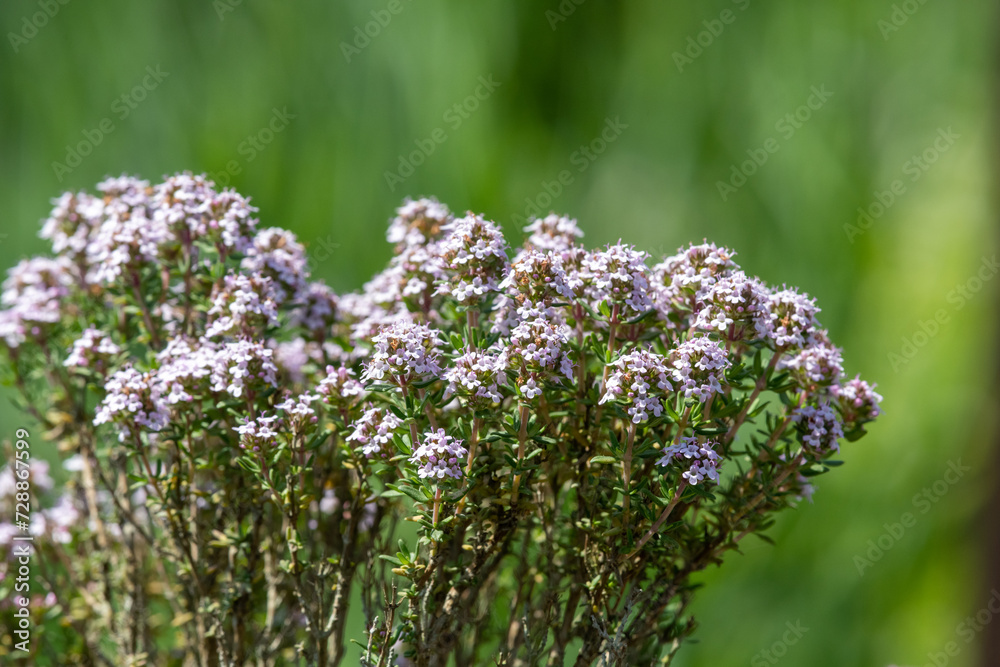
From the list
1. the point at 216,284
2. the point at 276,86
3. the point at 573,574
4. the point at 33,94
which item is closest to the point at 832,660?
the point at 573,574

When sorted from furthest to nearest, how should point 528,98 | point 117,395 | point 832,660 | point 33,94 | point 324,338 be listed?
point 33,94, point 528,98, point 832,660, point 324,338, point 117,395

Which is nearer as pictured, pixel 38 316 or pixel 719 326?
pixel 719 326

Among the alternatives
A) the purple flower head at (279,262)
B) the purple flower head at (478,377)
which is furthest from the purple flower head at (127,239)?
the purple flower head at (478,377)

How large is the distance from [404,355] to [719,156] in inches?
94.5

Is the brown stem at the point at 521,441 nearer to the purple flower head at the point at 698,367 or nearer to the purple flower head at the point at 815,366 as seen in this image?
the purple flower head at the point at 698,367

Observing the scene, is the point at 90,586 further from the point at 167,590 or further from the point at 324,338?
the point at 324,338

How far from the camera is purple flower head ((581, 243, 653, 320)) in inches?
46.4

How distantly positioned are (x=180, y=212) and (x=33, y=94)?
3.09 metres

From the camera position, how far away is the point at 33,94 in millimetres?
3979

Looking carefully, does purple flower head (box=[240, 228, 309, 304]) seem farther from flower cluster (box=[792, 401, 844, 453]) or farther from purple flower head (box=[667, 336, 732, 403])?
flower cluster (box=[792, 401, 844, 453])

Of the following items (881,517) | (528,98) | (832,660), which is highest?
(528,98)

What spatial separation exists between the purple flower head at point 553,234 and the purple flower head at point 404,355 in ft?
0.88

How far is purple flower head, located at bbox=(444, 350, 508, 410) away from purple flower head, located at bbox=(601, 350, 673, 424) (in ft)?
0.41

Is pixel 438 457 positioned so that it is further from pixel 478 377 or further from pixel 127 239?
pixel 127 239
